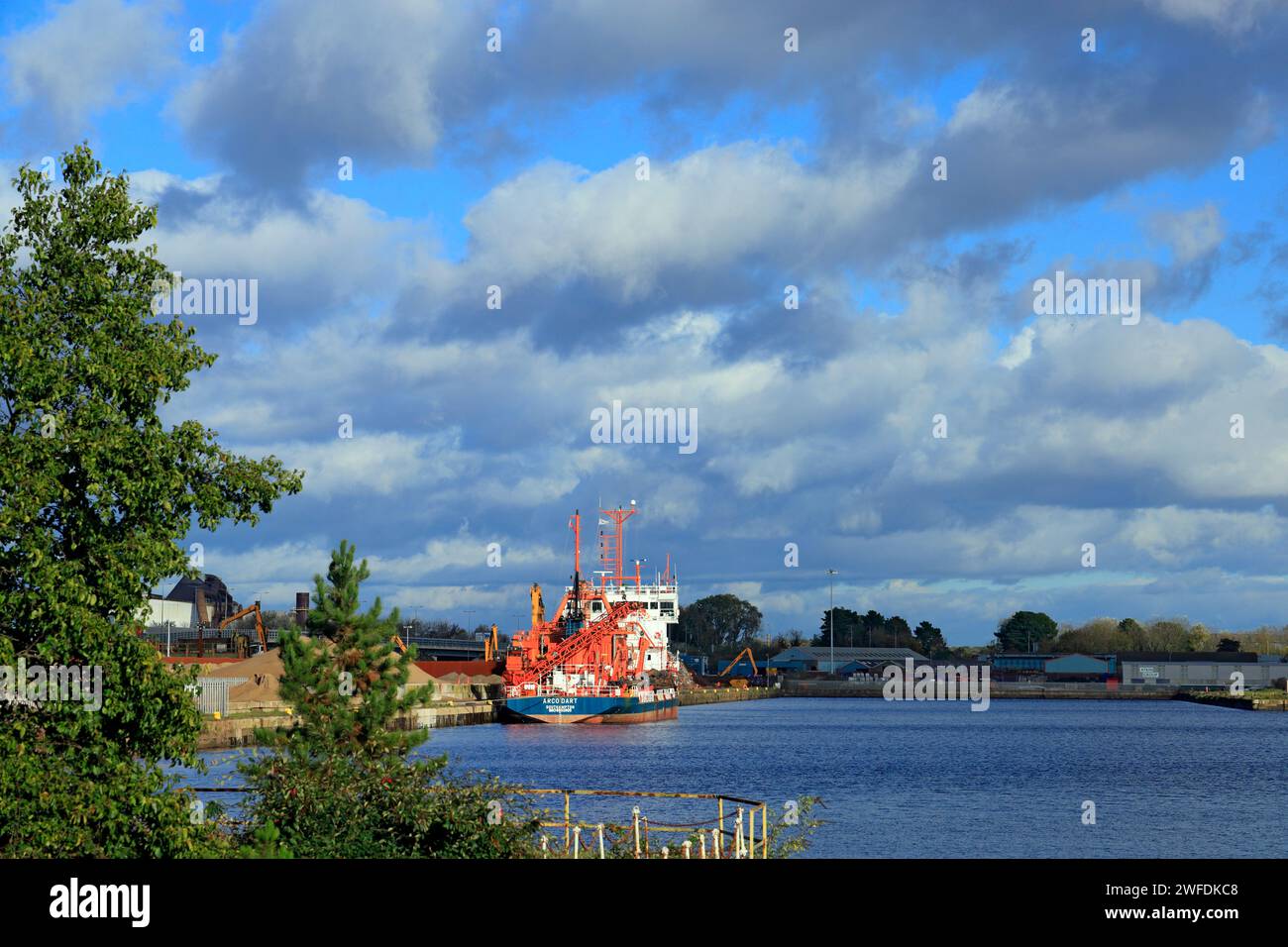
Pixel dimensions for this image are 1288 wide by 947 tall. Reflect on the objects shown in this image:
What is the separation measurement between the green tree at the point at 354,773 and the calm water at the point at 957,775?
3.77m

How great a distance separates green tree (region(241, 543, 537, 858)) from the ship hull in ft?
303

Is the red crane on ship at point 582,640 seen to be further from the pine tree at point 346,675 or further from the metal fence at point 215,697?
the pine tree at point 346,675

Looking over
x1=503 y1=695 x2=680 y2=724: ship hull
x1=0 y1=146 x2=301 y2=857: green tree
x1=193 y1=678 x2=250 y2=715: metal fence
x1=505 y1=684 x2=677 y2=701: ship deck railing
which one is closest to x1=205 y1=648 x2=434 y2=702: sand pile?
x1=193 y1=678 x2=250 y2=715: metal fence

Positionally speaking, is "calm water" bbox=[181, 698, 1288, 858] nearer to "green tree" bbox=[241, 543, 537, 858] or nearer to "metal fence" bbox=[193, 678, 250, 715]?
"green tree" bbox=[241, 543, 537, 858]

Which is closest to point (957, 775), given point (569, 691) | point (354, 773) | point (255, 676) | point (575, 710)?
point (575, 710)

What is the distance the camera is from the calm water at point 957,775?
4909 centimetres

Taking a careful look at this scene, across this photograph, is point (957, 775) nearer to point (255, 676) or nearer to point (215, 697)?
point (215, 697)

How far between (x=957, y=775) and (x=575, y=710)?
176 feet

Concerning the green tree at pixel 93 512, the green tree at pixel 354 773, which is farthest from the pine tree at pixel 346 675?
the green tree at pixel 93 512

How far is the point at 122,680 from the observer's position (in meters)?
17.4

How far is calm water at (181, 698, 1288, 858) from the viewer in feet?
161
